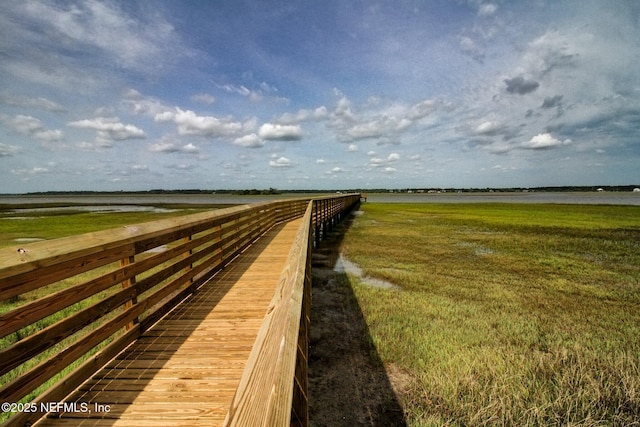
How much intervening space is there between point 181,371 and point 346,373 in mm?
2634

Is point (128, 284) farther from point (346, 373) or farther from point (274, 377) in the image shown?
point (346, 373)

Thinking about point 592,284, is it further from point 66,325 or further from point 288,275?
point 66,325

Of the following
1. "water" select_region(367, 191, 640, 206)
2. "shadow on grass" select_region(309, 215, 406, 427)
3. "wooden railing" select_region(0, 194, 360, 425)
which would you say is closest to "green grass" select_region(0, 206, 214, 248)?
"wooden railing" select_region(0, 194, 360, 425)

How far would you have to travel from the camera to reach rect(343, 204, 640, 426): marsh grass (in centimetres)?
379

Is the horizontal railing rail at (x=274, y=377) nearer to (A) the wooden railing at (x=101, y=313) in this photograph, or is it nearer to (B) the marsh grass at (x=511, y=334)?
(A) the wooden railing at (x=101, y=313)

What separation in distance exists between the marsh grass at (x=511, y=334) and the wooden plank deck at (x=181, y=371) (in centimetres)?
234

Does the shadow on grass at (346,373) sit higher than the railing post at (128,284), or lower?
lower

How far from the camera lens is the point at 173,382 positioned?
2.67 m

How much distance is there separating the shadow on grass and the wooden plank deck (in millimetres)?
1380

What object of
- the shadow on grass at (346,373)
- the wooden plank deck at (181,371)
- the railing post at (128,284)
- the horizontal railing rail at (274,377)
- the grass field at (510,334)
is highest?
the horizontal railing rail at (274,377)

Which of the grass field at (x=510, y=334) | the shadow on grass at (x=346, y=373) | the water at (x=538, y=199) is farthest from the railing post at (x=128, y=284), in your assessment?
the water at (x=538, y=199)

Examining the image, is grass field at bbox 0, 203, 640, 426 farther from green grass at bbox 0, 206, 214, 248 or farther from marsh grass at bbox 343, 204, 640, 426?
green grass at bbox 0, 206, 214, 248

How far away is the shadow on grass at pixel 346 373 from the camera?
12.6 feet

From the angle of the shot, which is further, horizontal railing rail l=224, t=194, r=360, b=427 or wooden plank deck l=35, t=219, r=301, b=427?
wooden plank deck l=35, t=219, r=301, b=427
